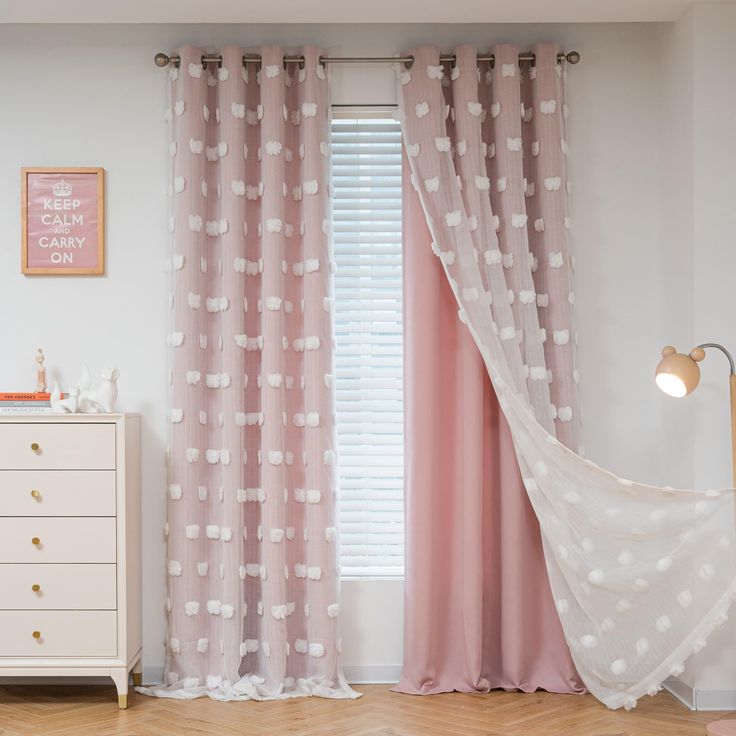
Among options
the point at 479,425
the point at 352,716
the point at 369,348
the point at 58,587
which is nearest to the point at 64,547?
the point at 58,587

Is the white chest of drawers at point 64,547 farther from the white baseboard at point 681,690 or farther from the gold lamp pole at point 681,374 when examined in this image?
the white baseboard at point 681,690

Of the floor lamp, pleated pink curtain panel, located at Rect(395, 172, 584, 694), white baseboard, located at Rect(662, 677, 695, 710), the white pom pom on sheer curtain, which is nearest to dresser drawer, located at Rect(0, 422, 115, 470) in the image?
pleated pink curtain panel, located at Rect(395, 172, 584, 694)

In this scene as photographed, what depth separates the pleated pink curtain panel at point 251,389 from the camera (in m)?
3.18

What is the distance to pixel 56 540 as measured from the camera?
2.98 metres

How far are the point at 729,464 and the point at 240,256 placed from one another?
2038 millimetres

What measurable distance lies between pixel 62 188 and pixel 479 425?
1966 mm

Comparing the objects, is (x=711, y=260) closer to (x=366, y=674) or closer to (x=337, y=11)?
(x=337, y=11)

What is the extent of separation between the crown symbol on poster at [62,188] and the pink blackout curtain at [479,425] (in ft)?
4.60

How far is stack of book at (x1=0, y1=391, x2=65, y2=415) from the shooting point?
3.06 meters

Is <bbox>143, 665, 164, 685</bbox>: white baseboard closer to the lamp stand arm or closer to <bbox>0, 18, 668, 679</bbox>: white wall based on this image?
<bbox>0, 18, 668, 679</bbox>: white wall

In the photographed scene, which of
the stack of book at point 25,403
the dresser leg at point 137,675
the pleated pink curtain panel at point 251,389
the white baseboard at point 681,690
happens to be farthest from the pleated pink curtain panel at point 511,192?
the dresser leg at point 137,675

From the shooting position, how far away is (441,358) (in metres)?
3.27

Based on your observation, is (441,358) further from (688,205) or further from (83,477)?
(83,477)

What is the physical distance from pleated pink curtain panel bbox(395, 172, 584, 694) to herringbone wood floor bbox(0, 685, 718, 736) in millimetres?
135
